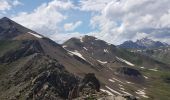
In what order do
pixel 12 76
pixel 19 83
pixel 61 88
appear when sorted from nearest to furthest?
1. pixel 61 88
2. pixel 19 83
3. pixel 12 76

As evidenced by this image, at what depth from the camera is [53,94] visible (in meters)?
145

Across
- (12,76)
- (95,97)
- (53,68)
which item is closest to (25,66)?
(12,76)

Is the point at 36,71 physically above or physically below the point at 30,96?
above

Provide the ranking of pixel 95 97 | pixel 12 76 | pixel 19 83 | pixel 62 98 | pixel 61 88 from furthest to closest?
pixel 12 76 → pixel 19 83 → pixel 61 88 → pixel 62 98 → pixel 95 97

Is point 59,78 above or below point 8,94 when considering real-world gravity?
above

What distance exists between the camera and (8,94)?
16288 cm

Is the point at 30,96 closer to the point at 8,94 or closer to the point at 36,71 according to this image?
the point at 8,94

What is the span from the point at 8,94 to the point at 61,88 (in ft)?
89.7

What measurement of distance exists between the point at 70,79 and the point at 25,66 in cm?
4224

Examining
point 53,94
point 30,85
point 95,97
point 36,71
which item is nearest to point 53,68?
point 36,71

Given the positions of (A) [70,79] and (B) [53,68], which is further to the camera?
(B) [53,68]

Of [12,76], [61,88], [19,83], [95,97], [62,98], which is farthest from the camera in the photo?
[12,76]

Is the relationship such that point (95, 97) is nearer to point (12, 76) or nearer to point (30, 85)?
point (30, 85)

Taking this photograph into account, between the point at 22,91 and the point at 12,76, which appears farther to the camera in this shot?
the point at 12,76
